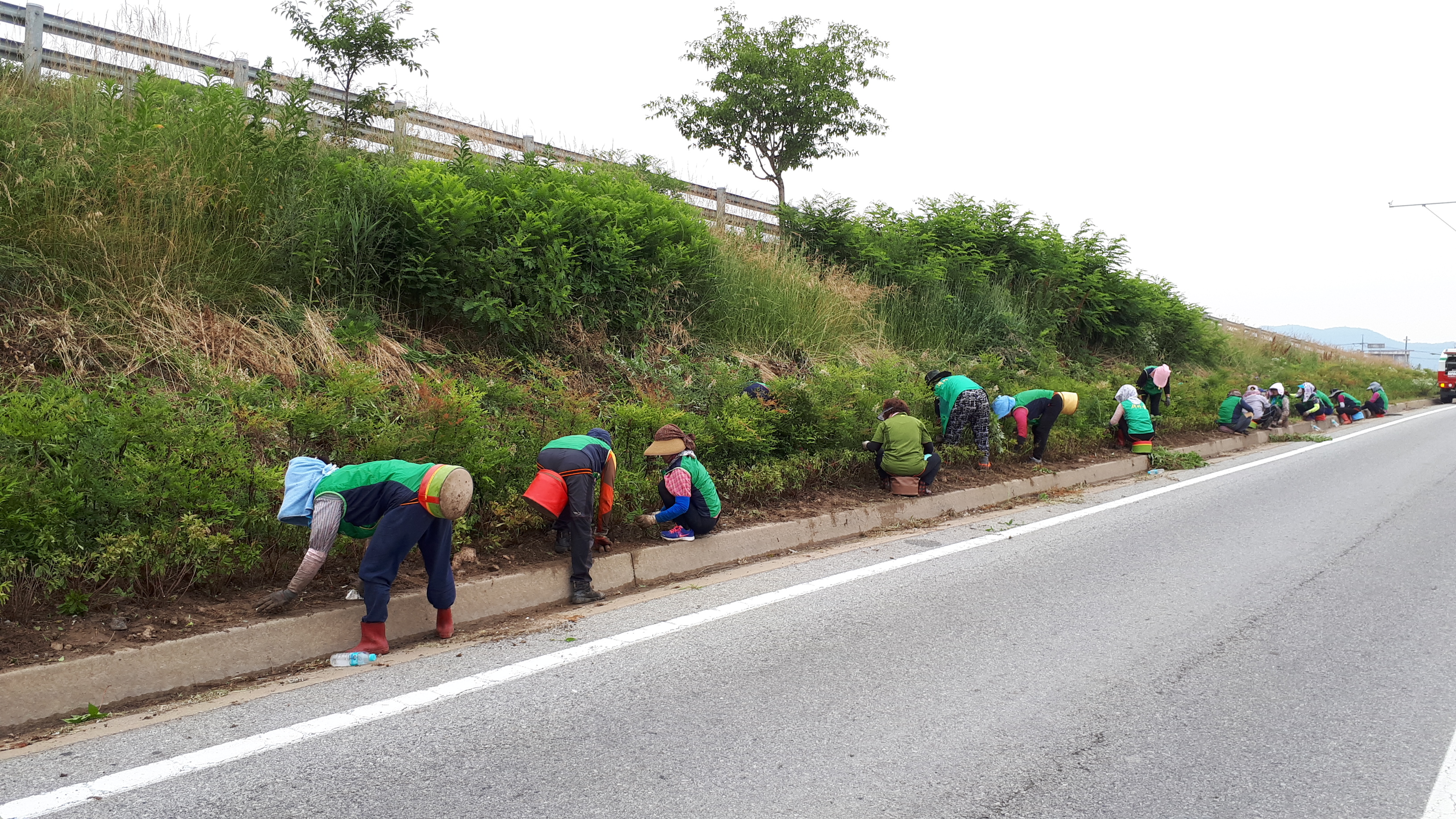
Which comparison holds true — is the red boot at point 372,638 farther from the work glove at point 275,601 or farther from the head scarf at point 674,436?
the head scarf at point 674,436

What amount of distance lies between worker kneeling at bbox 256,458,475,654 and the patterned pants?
699cm

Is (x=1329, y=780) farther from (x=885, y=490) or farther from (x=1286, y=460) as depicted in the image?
(x=1286, y=460)

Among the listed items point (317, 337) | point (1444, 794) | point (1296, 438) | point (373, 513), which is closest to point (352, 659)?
point (373, 513)

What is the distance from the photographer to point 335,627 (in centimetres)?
469

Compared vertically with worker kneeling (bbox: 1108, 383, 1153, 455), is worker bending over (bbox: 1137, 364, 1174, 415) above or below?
above

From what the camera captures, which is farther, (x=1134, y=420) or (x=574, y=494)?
(x=1134, y=420)

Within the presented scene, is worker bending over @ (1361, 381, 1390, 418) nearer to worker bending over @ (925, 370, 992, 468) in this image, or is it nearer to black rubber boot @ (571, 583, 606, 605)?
worker bending over @ (925, 370, 992, 468)

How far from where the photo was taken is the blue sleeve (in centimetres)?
654

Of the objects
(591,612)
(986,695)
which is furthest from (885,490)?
(986,695)

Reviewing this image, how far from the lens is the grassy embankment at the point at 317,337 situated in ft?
15.6

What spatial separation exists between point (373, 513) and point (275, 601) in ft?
2.10

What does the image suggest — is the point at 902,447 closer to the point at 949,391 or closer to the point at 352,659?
the point at 949,391

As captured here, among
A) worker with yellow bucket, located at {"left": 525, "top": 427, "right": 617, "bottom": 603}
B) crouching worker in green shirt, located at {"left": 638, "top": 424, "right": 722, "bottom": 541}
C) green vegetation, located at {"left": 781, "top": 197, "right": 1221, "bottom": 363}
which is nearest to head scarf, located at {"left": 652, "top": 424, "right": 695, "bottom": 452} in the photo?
crouching worker in green shirt, located at {"left": 638, "top": 424, "right": 722, "bottom": 541}

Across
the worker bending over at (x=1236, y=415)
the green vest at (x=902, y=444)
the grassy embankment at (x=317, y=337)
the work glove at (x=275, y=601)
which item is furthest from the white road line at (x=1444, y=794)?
the worker bending over at (x=1236, y=415)
